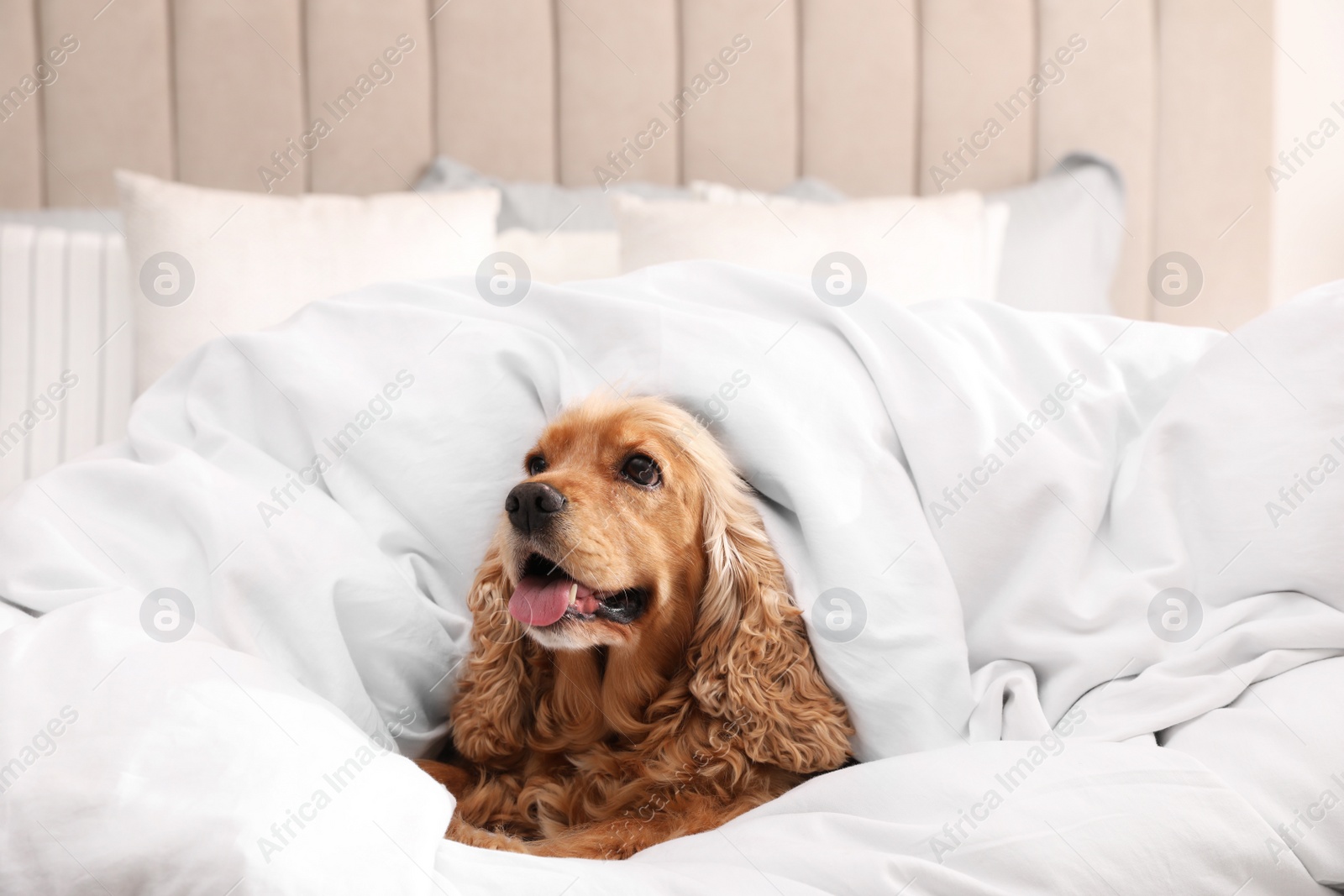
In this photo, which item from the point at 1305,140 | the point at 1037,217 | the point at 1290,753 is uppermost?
the point at 1305,140

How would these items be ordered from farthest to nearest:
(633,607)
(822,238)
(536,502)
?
(822,238) → (633,607) → (536,502)

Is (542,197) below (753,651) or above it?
above

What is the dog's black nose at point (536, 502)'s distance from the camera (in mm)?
1198

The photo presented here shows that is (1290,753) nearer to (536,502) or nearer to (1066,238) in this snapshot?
(536,502)

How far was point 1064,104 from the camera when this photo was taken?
299 cm

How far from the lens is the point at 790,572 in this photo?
133cm

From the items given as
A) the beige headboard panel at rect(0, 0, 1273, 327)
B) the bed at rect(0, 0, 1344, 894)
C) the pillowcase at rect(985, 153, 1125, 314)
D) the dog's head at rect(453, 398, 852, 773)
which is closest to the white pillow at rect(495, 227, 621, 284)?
the bed at rect(0, 0, 1344, 894)

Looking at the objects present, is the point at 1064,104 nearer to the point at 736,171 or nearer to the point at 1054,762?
the point at 736,171

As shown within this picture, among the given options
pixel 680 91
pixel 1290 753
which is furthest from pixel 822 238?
pixel 1290 753

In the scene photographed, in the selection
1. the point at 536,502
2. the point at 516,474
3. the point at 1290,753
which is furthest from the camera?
the point at 516,474

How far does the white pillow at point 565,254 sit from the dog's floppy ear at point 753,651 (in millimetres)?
1063

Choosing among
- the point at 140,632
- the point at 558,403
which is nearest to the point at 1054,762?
the point at 558,403

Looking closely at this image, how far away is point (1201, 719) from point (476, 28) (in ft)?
8.91

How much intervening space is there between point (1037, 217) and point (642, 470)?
1.87 meters
